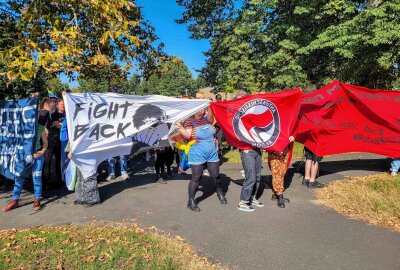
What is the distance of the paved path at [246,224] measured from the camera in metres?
3.95

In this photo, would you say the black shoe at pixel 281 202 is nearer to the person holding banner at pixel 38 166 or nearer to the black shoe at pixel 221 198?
the black shoe at pixel 221 198

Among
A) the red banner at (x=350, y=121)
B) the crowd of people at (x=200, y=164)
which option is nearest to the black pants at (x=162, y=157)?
the crowd of people at (x=200, y=164)

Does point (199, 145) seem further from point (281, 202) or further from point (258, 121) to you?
point (281, 202)

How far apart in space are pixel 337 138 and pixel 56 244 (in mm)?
5913

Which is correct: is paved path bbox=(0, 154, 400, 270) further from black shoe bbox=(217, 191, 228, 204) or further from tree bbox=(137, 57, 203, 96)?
tree bbox=(137, 57, 203, 96)

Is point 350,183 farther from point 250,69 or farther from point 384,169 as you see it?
point 250,69

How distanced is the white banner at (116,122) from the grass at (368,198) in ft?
9.68

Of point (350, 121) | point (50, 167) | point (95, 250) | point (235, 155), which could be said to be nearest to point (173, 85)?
point (235, 155)

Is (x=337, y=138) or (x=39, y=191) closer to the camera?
(x=39, y=191)

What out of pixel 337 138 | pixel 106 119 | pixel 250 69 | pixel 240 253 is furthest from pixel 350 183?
pixel 250 69

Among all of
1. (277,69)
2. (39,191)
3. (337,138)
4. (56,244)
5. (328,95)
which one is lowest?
(56,244)

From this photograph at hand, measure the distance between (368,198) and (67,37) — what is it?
19.5ft

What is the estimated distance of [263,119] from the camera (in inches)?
221

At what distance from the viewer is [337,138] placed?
7254 millimetres
